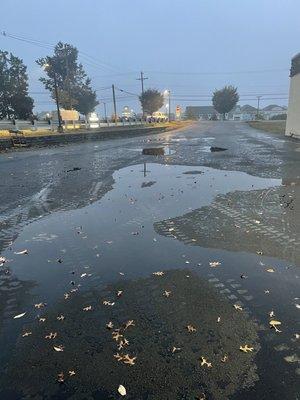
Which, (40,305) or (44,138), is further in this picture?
(44,138)

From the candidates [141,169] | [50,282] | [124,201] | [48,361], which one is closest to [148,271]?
[50,282]

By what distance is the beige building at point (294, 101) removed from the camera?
91.3ft

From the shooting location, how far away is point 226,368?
10.4 feet

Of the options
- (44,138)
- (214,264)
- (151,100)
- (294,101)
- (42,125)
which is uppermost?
(151,100)

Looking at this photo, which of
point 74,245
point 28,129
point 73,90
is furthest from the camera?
point 73,90

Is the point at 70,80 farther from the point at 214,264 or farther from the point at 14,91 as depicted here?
the point at 214,264

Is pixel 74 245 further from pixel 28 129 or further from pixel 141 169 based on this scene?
pixel 28 129

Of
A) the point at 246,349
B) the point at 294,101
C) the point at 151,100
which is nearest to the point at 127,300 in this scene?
the point at 246,349

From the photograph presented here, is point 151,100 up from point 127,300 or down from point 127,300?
up

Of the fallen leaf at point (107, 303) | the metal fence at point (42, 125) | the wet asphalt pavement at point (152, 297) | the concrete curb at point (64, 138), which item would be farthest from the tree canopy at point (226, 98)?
the fallen leaf at point (107, 303)

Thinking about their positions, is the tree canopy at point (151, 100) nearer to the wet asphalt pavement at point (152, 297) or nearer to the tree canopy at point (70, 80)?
the tree canopy at point (70, 80)

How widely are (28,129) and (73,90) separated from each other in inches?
2121

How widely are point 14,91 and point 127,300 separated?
66.5 meters

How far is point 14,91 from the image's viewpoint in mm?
62500
